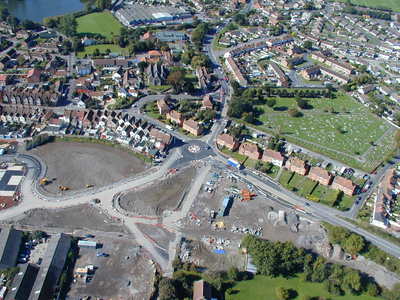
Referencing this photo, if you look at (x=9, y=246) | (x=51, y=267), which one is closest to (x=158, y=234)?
(x=51, y=267)

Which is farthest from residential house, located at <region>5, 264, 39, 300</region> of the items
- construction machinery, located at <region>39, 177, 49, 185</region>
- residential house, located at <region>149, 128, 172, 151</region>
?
residential house, located at <region>149, 128, 172, 151</region>

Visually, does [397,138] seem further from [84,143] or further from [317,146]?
[84,143]

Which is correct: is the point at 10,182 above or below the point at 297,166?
below

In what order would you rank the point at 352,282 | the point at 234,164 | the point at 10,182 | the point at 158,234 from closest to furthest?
the point at 352,282 < the point at 158,234 < the point at 10,182 < the point at 234,164

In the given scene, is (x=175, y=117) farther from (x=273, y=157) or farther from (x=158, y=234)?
(x=158, y=234)

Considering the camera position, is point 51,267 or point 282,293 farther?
point 51,267

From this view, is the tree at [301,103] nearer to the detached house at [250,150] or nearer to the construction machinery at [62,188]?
the detached house at [250,150]

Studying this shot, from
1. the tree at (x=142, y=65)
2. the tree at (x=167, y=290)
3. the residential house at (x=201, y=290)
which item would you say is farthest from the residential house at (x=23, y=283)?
the tree at (x=142, y=65)

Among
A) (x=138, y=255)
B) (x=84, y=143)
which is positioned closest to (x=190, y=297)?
(x=138, y=255)
